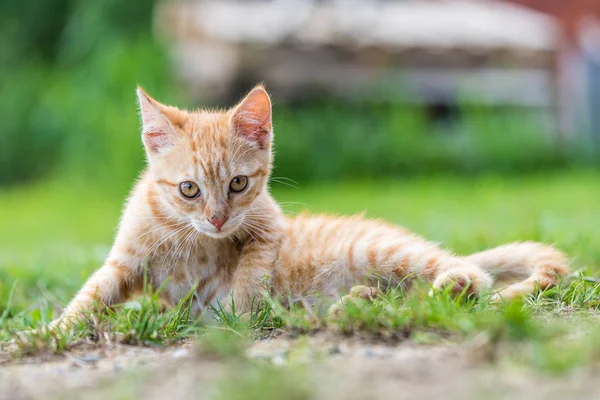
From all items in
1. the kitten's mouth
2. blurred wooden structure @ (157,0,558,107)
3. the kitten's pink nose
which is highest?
blurred wooden structure @ (157,0,558,107)

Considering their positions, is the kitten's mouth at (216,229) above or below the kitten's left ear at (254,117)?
below

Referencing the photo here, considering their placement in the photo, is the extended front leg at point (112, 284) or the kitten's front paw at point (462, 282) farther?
the extended front leg at point (112, 284)

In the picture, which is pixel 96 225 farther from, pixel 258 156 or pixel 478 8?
pixel 478 8

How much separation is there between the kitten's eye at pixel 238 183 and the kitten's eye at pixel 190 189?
14 centimetres

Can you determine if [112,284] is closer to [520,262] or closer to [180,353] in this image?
[180,353]

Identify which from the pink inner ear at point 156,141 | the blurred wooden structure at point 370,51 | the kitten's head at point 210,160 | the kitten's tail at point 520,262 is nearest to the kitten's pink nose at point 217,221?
the kitten's head at point 210,160

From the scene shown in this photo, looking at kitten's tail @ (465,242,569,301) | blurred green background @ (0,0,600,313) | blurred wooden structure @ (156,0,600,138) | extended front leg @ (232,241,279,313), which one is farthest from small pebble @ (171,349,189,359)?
blurred wooden structure @ (156,0,600,138)

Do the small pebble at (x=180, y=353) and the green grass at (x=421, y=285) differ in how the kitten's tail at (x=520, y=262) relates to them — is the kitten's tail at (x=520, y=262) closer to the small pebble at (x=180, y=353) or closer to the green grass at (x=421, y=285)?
the green grass at (x=421, y=285)

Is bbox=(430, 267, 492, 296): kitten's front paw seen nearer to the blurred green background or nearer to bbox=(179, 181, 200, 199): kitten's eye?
bbox=(179, 181, 200, 199): kitten's eye

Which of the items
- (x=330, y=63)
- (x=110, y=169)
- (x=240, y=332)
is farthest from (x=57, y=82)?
(x=240, y=332)

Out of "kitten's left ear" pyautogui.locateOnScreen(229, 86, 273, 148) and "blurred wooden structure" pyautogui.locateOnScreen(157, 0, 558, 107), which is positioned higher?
"blurred wooden structure" pyautogui.locateOnScreen(157, 0, 558, 107)

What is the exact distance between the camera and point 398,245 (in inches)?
129

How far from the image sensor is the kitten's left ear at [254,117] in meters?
3.45

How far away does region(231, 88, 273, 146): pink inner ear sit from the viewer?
3453 millimetres
